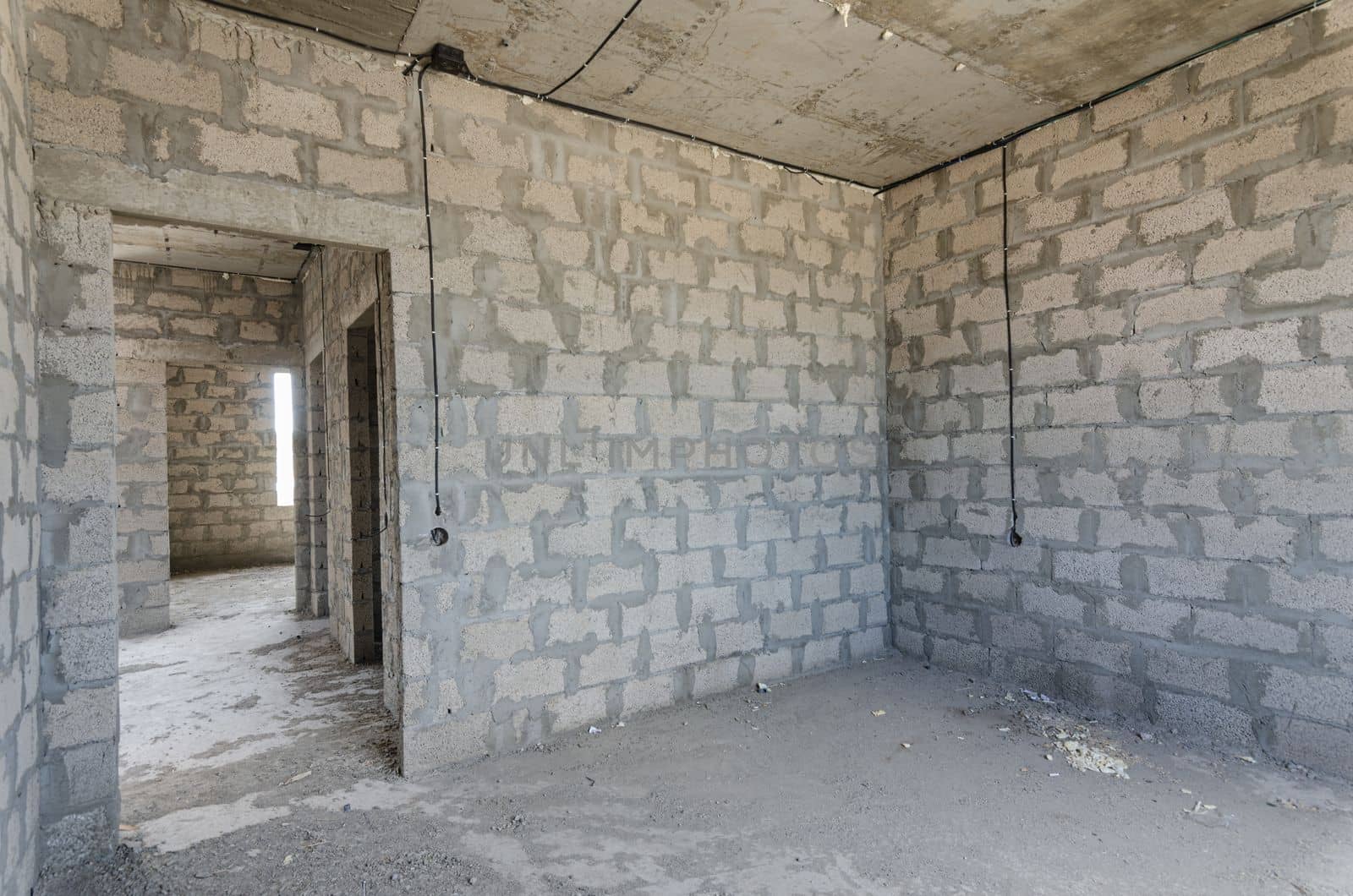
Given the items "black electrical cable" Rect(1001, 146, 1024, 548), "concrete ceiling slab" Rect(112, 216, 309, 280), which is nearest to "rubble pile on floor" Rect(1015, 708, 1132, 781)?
"black electrical cable" Rect(1001, 146, 1024, 548)

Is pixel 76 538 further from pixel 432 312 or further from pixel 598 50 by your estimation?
pixel 598 50

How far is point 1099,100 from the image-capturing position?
343cm

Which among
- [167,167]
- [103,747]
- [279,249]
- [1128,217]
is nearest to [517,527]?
[103,747]

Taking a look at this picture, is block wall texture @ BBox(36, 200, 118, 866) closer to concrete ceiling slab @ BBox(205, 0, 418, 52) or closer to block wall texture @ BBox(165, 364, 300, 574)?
concrete ceiling slab @ BBox(205, 0, 418, 52)

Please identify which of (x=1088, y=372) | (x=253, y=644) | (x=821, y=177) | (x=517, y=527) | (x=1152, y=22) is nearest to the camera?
(x=1152, y=22)

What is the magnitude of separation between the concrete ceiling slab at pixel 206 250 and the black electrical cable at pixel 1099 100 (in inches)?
153

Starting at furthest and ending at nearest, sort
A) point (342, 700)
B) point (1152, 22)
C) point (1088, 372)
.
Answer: point (342, 700) → point (1088, 372) → point (1152, 22)

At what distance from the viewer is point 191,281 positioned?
235 inches

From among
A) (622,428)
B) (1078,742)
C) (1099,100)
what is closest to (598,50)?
(622,428)

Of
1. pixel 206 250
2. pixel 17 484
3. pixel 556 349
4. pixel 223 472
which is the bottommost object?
pixel 223 472

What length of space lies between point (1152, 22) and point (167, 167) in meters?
3.62

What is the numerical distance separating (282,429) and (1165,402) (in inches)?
365

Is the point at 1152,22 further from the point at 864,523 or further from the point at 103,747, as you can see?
the point at 103,747

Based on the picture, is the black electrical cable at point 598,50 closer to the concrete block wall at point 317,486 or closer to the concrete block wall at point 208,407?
the concrete block wall at point 317,486
